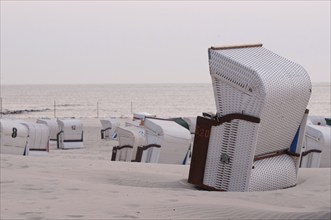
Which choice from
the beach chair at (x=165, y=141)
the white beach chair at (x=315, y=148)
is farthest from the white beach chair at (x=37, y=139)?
the white beach chair at (x=315, y=148)

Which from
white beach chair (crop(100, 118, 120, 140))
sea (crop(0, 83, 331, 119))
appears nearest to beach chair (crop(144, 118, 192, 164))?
white beach chair (crop(100, 118, 120, 140))

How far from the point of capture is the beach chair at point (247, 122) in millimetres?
9711

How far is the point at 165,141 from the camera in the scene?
14656mm

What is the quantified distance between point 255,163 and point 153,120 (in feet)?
18.5

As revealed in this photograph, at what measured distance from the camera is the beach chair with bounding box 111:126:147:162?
15172 millimetres

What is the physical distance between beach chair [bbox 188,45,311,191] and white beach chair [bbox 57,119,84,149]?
14816 millimetres

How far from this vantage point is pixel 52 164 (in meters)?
12.7

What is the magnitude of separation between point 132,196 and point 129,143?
6.91m

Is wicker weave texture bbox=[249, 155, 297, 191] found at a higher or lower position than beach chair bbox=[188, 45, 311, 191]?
lower

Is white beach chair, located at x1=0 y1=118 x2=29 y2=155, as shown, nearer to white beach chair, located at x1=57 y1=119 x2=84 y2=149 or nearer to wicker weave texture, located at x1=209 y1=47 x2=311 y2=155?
white beach chair, located at x1=57 y1=119 x2=84 y2=149

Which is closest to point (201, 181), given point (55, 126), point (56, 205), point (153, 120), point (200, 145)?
point (200, 145)

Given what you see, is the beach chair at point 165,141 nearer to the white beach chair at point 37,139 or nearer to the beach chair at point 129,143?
the beach chair at point 129,143

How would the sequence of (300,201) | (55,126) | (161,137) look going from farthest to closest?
(55,126) < (161,137) < (300,201)

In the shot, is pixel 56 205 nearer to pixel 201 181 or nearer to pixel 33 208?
pixel 33 208
